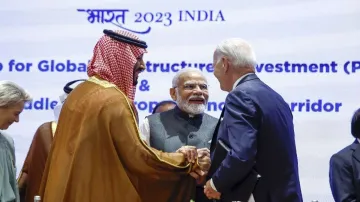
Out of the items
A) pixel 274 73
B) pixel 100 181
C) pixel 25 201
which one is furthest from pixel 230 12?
pixel 100 181

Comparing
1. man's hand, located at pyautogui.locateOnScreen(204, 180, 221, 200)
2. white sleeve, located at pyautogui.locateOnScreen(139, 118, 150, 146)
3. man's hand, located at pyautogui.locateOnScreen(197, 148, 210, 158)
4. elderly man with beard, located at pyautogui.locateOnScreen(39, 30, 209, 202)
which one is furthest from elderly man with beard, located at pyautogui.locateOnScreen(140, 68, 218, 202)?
man's hand, located at pyautogui.locateOnScreen(204, 180, 221, 200)

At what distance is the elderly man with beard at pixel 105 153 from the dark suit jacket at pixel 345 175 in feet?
4.82

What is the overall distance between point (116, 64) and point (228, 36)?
2.28m

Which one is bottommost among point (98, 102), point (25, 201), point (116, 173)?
point (25, 201)

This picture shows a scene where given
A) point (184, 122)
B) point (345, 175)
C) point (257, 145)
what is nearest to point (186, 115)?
point (184, 122)

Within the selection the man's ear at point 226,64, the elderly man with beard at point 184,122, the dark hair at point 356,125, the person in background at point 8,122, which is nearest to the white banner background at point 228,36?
the dark hair at point 356,125

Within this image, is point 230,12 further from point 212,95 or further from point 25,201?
point 25,201

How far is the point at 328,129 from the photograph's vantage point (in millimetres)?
6086

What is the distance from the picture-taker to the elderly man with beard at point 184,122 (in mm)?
5195

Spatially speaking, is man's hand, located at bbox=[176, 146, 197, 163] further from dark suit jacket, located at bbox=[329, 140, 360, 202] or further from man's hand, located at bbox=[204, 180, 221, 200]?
dark suit jacket, located at bbox=[329, 140, 360, 202]

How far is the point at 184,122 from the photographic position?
17.5ft

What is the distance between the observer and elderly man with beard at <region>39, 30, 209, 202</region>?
406 centimetres

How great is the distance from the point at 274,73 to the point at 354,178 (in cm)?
132

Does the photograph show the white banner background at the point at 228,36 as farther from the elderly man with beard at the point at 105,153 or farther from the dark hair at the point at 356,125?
the elderly man with beard at the point at 105,153
